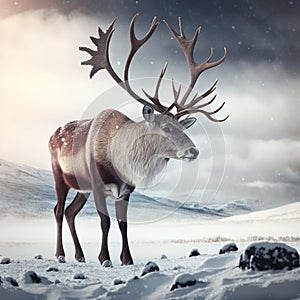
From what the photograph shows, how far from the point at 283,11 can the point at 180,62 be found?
64cm

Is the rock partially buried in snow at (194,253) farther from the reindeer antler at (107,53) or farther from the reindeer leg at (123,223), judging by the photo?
the reindeer antler at (107,53)

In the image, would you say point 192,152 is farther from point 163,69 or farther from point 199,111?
point 163,69

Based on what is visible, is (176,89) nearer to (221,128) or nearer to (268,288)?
(221,128)

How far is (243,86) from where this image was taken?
10.7 ft

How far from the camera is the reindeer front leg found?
290 cm

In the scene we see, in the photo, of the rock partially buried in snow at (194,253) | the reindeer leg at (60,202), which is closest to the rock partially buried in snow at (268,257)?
the rock partially buried in snow at (194,253)

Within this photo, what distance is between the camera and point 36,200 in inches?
124

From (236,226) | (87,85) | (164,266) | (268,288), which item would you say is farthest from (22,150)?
(268,288)

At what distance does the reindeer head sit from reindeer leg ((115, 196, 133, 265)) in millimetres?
326

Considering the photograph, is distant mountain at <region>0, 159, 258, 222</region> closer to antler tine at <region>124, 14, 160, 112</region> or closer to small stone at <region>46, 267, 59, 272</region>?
small stone at <region>46, 267, 59, 272</region>

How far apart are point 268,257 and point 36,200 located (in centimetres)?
124

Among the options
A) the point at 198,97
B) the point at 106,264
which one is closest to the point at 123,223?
the point at 106,264

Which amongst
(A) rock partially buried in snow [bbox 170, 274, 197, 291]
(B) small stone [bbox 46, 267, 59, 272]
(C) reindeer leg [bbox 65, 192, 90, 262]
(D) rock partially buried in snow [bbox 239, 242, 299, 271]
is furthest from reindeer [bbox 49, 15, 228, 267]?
(D) rock partially buried in snow [bbox 239, 242, 299, 271]

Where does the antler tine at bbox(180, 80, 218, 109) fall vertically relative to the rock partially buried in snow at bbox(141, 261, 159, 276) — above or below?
above
